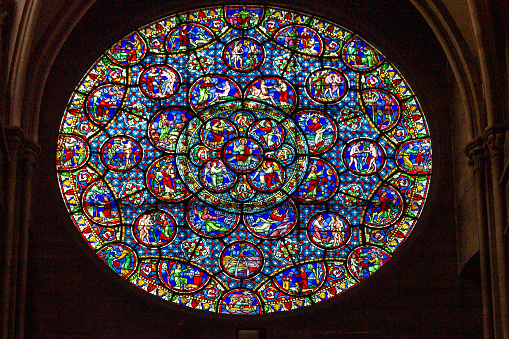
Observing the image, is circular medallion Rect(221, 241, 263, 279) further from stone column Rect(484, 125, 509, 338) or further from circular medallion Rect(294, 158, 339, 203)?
stone column Rect(484, 125, 509, 338)

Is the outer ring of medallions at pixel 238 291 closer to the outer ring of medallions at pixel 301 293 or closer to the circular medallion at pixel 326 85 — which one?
the outer ring of medallions at pixel 301 293

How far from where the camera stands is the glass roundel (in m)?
A: 15.9

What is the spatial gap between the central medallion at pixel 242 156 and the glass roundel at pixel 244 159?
0.02 m

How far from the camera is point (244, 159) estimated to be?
16.5 meters

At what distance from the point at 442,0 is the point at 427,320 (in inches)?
164

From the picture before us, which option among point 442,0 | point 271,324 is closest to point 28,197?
point 271,324

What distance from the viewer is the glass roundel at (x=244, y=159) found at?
15859 mm

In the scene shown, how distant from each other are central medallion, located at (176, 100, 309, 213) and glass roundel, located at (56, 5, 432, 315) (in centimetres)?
2

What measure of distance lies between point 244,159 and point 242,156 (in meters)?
0.05

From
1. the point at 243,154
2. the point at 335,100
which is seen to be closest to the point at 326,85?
the point at 335,100

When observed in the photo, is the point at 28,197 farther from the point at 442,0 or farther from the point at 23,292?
the point at 442,0

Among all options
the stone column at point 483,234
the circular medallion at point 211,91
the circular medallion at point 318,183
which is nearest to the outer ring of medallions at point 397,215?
the circular medallion at point 318,183

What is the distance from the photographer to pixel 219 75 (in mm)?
17062

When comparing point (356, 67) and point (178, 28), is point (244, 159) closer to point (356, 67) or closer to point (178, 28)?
point (356, 67)
